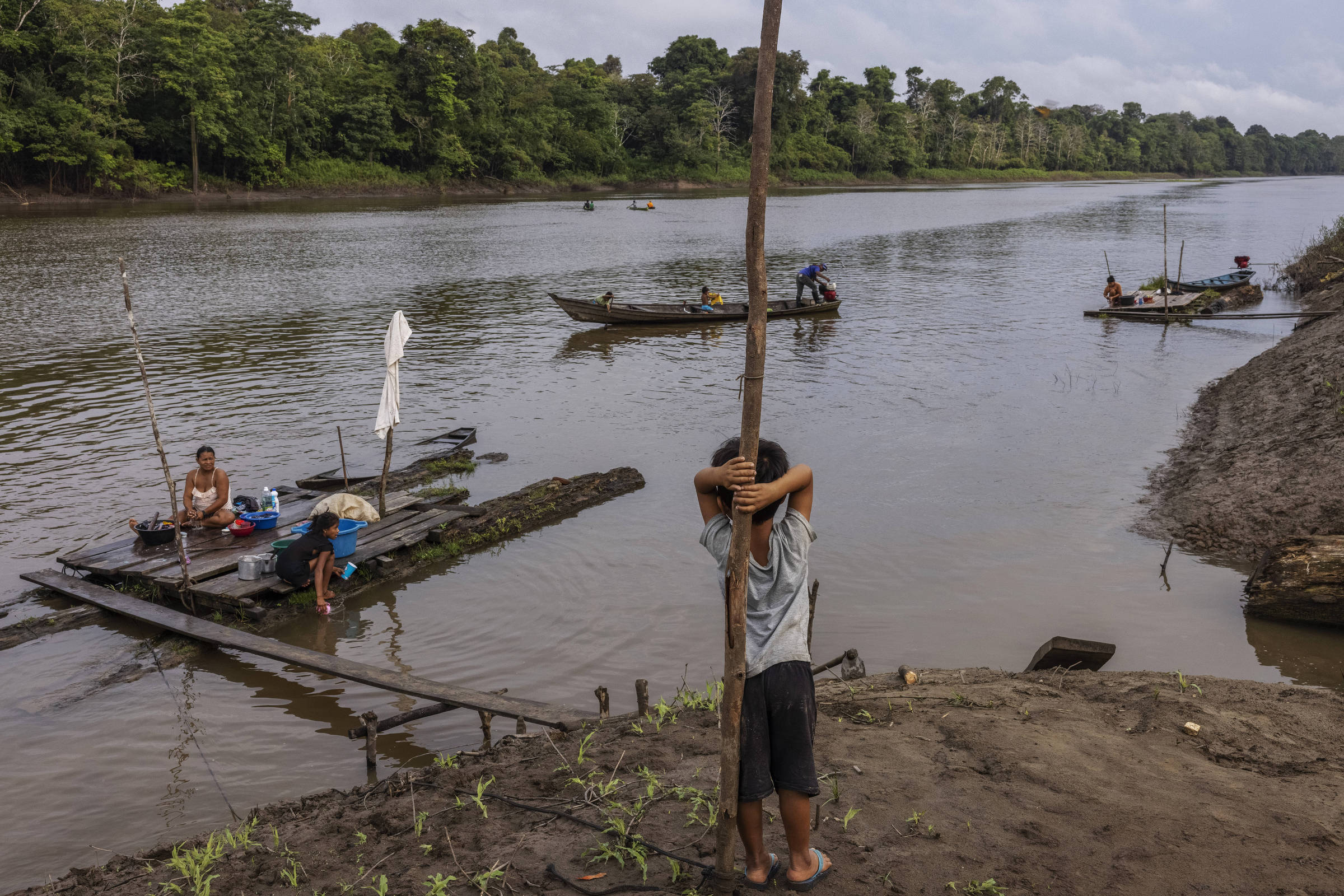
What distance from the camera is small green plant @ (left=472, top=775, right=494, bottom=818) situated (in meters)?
4.41

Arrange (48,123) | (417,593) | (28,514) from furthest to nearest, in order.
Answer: (48,123), (28,514), (417,593)

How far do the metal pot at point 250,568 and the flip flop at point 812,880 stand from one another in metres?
6.33

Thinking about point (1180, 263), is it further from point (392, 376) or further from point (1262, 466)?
point (392, 376)

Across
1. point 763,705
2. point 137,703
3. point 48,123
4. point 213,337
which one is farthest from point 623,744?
point 48,123

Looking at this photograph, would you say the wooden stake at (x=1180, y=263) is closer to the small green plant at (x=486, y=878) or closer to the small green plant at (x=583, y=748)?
the small green plant at (x=583, y=748)

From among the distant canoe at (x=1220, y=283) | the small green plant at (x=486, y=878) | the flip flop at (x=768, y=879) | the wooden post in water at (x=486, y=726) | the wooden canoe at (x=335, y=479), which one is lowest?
the wooden post in water at (x=486, y=726)

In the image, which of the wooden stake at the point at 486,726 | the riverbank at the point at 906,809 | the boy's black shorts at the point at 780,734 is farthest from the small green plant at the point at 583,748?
the boy's black shorts at the point at 780,734

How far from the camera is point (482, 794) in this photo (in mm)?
4602

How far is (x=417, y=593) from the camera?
8.81m

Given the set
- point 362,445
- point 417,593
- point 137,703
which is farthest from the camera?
point 362,445

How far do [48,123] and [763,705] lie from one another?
203 feet

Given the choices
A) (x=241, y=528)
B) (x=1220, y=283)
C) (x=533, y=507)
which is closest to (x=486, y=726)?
(x=241, y=528)

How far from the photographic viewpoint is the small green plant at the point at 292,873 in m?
4.00

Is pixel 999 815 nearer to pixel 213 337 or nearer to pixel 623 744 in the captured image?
pixel 623 744
